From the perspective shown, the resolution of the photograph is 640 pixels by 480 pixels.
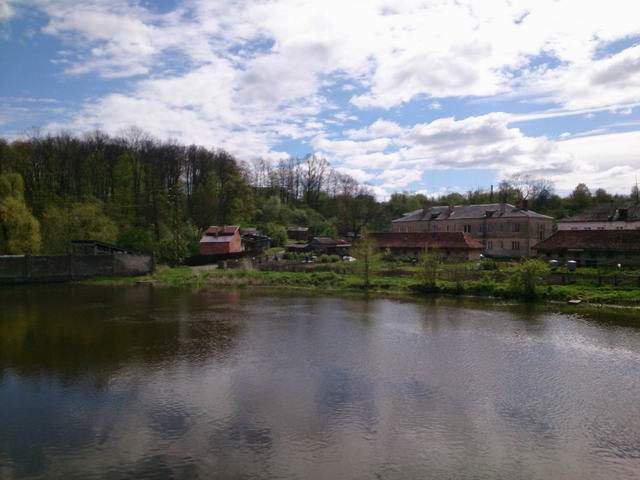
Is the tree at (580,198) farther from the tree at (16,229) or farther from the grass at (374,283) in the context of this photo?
the tree at (16,229)

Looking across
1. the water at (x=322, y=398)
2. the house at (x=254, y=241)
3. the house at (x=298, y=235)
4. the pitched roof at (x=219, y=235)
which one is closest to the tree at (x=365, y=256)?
the water at (x=322, y=398)

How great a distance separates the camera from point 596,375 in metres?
16.8

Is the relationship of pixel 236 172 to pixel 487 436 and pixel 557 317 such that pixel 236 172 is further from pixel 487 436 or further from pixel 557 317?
pixel 487 436

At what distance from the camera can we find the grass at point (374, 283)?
104 feet

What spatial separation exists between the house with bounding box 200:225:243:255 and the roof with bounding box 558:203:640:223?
41.0 meters

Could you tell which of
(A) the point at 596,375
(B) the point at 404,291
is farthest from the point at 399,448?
(B) the point at 404,291

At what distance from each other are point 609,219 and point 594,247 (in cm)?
1972

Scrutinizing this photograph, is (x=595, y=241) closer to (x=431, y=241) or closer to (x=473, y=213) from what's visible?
(x=431, y=241)

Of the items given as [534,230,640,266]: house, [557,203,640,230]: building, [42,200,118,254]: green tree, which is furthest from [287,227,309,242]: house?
[534,230,640,266]: house

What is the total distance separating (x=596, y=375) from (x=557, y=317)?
10910 mm

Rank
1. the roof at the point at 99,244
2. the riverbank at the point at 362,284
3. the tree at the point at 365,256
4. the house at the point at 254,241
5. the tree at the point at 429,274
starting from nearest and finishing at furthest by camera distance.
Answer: the riverbank at the point at 362,284 < the tree at the point at 429,274 < the tree at the point at 365,256 < the roof at the point at 99,244 < the house at the point at 254,241

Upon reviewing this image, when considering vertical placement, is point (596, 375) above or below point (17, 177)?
below

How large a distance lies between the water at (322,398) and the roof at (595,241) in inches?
569

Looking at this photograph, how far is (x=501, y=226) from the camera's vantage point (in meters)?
54.9
